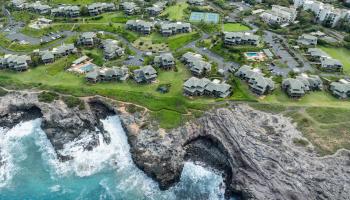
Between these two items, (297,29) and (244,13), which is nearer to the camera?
(297,29)

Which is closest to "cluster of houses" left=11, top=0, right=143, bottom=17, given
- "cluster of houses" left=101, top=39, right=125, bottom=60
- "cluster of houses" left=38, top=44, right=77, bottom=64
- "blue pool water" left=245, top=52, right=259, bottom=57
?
"cluster of houses" left=38, top=44, right=77, bottom=64

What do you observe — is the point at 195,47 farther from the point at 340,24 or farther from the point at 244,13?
the point at 340,24

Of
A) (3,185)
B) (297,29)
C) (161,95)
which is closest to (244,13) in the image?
(297,29)

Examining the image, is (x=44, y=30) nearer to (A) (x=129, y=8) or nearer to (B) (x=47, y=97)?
(A) (x=129, y=8)

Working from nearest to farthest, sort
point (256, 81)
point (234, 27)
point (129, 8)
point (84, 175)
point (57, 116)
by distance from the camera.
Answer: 1. point (84, 175)
2. point (57, 116)
3. point (256, 81)
4. point (234, 27)
5. point (129, 8)

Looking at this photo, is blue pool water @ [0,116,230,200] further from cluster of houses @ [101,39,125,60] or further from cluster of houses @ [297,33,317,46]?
cluster of houses @ [297,33,317,46]

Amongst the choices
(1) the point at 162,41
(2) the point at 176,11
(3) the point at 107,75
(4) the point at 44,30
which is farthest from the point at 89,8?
(3) the point at 107,75
